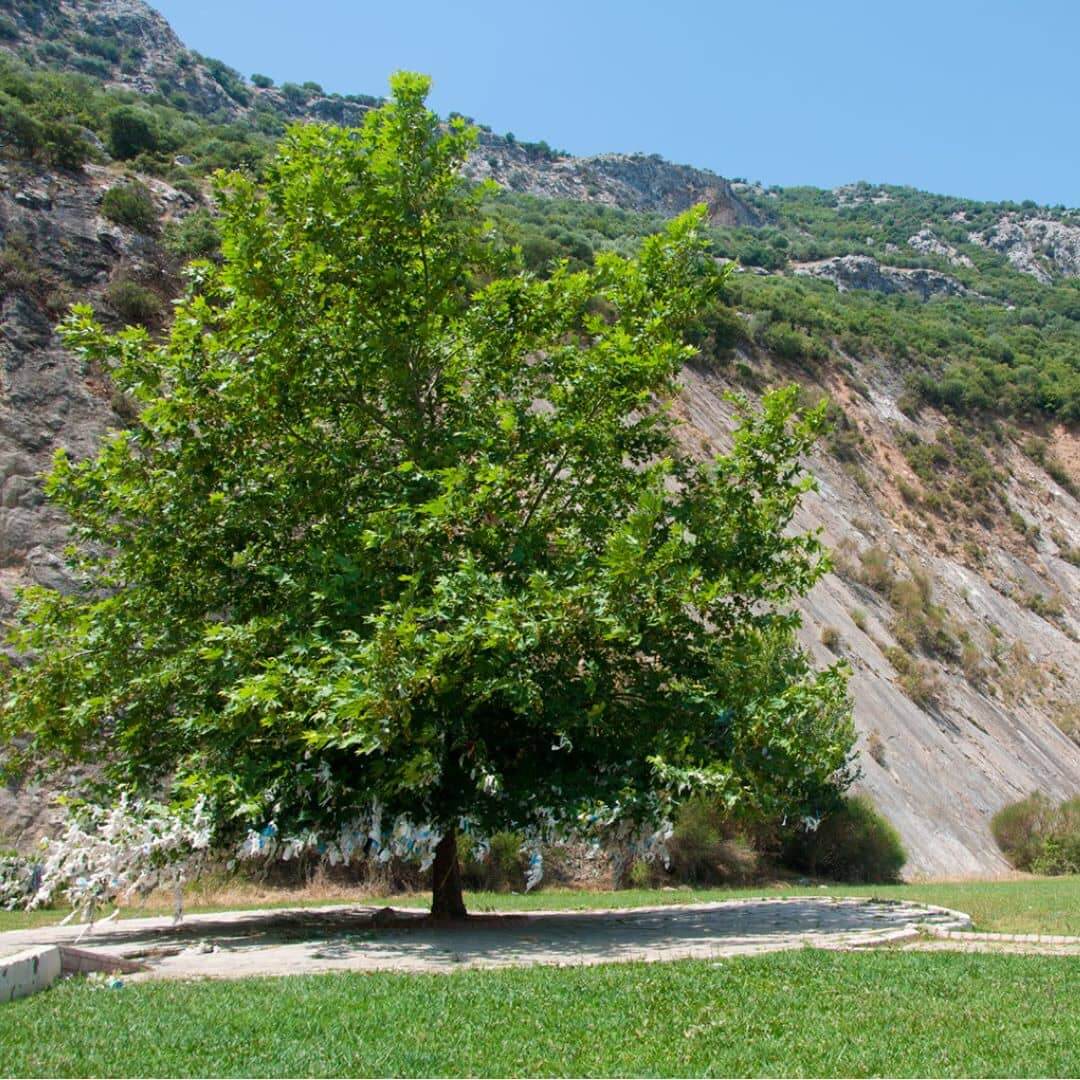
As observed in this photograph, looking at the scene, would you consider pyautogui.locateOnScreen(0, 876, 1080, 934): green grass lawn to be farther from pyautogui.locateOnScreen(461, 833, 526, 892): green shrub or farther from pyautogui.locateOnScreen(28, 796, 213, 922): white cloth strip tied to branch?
pyautogui.locateOnScreen(28, 796, 213, 922): white cloth strip tied to branch

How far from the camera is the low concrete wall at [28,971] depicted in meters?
6.20

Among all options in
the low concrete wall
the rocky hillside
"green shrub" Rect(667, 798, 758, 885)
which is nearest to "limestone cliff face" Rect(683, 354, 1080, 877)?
the rocky hillside

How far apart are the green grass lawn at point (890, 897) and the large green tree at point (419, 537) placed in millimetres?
2692

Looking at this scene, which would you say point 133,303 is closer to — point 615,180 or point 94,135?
point 94,135

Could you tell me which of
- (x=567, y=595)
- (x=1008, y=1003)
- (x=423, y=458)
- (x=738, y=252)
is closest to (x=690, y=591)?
(x=567, y=595)

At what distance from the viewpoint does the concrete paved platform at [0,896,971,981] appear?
26.8 feet

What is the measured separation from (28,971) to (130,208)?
985 inches

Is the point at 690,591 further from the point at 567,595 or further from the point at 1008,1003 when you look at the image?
the point at 1008,1003

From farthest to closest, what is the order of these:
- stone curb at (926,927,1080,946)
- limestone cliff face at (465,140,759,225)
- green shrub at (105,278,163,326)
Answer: limestone cliff face at (465,140,759,225)
green shrub at (105,278,163,326)
stone curb at (926,927,1080,946)

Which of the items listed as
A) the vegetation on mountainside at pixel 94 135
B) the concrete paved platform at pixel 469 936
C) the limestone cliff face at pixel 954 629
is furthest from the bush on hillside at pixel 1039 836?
the vegetation on mountainside at pixel 94 135

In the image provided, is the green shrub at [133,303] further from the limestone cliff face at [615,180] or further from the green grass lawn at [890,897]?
the limestone cliff face at [615,180]

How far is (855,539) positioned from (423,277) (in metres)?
27.3

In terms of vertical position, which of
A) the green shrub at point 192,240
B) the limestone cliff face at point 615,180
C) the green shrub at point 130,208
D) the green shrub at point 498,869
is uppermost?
the limestone cliff face at point 615,180

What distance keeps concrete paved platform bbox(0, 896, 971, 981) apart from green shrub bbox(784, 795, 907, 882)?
10065 mm
